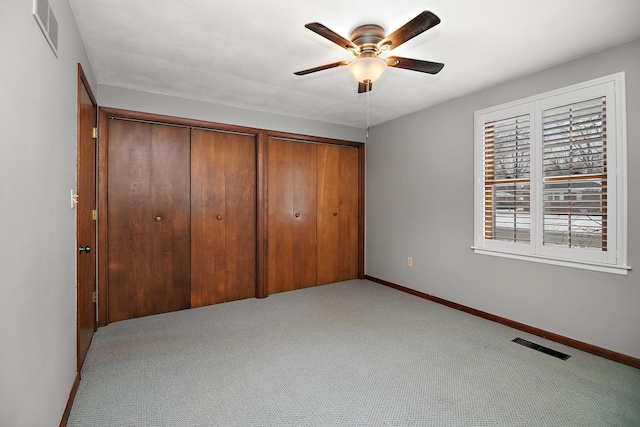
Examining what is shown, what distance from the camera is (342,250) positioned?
197 inches

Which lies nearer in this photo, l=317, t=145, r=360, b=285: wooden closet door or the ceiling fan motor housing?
the ceiling fan motor housing

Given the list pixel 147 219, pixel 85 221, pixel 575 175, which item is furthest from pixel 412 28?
pixel 147 219

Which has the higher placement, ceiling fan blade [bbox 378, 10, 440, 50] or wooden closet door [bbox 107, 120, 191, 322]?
ceiling fan blade [bbox 378, 10, 440, 50]

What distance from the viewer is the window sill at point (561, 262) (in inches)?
98.9

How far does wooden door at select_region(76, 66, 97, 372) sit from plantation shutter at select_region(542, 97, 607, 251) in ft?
12.4

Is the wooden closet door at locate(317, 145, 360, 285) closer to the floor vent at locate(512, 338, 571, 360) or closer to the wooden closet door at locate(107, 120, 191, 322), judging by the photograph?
the wooden closet door at locate(107, 120, 191, 322)

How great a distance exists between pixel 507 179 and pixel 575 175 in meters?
0.58

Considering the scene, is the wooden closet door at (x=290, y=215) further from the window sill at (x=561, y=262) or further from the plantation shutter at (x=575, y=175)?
the plantation shutter at (x=575, y=175)

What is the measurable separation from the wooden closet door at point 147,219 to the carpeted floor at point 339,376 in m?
0.29

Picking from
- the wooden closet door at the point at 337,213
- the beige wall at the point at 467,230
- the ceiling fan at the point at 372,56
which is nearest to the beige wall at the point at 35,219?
the ceiling fan at the point at 372,56

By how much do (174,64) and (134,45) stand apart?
36 centimetres

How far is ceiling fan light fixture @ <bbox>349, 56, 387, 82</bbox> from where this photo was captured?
2.25m

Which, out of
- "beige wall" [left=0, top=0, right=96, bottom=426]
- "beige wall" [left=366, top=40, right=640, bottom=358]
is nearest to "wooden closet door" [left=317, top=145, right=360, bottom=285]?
"beige wall" [left=366, top=40, right=640, bottom=358]

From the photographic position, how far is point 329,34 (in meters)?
1.97
